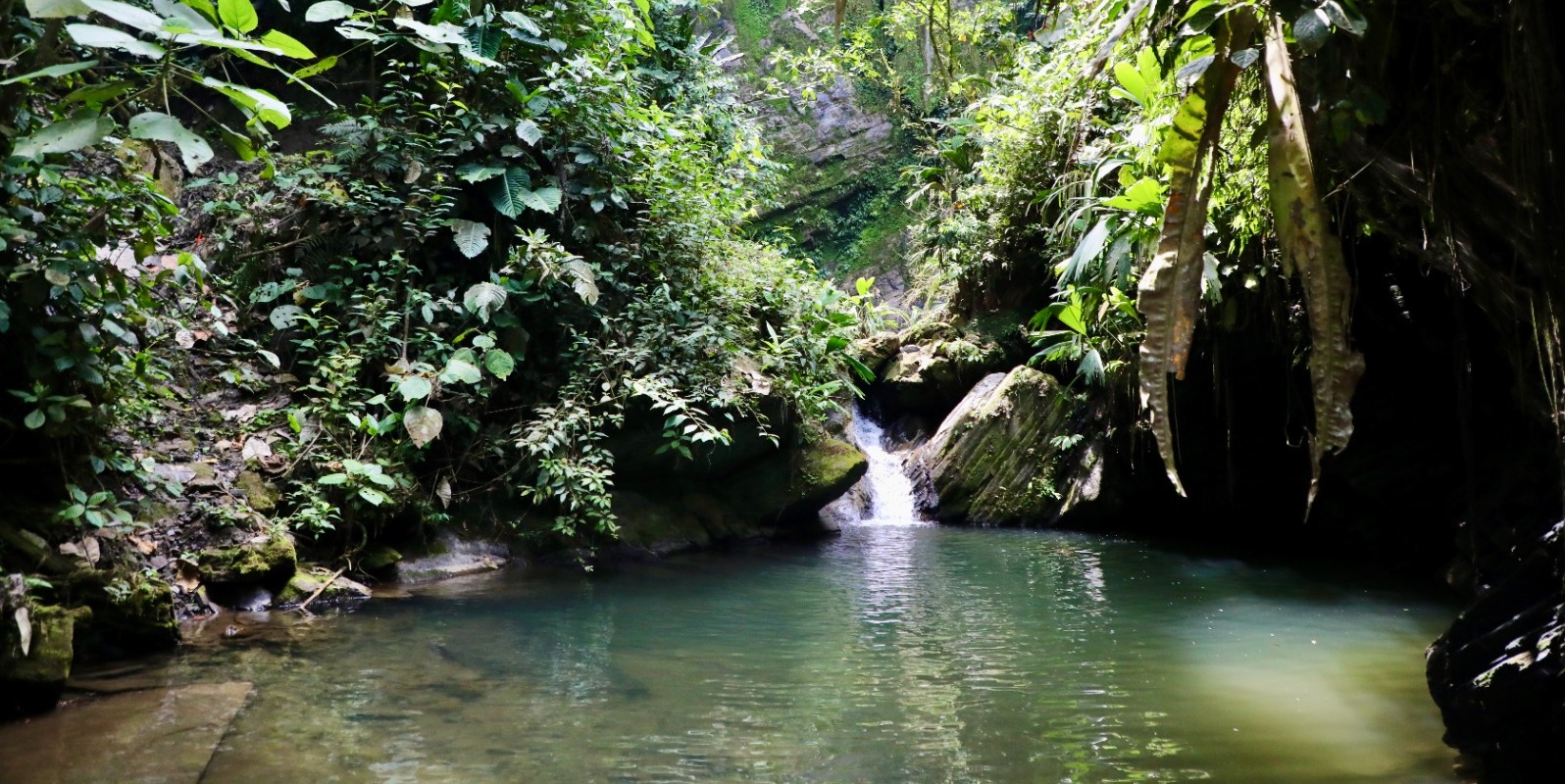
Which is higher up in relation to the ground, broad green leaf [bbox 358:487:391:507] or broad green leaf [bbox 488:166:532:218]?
broad green leaf [bbox 488:166:532:218]

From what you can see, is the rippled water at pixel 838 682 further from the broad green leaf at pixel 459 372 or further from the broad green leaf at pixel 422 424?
the broad green leaf at pixel 459 372

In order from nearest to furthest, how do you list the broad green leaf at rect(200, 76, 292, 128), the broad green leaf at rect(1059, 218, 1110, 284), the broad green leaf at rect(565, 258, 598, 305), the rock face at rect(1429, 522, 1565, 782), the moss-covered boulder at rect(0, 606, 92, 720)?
the broad green leaf at rect(200, 76, 292, 128), the rock face at rect(1429, 522, 1565, 782), the moss-covered boulder at rect(0, 606, 92, 720), the broad green leaf at rect(1059, 218, 1110, 284), the broad green leaf at rect(565, 258, 598, 305)

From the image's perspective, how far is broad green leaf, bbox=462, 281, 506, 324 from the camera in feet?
22.6

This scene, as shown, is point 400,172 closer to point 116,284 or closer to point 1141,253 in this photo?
point 116,284

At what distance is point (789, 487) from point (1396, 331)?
4.75 meters

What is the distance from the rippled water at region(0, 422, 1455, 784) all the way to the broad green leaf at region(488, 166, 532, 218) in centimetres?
273

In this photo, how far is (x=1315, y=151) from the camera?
288 centimetres

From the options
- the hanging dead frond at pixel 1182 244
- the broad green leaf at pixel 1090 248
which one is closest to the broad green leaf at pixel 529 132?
the broad green leaf at pixel 1090 248

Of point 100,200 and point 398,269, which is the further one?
point 398,269

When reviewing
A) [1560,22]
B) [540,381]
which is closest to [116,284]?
[540,381]

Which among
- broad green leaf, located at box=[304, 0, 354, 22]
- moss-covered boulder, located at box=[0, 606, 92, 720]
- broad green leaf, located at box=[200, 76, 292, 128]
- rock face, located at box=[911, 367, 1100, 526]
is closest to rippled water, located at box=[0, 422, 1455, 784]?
moss-covered boulder, located at box=[0, 606, 92, 720]

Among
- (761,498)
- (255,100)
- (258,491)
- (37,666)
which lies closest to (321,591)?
(258,491)

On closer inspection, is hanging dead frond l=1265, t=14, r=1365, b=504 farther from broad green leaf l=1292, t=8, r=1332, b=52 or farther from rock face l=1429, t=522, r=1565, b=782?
rock face l=1429, t=522, r=1565, b=782

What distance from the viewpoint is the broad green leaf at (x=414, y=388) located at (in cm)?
637
